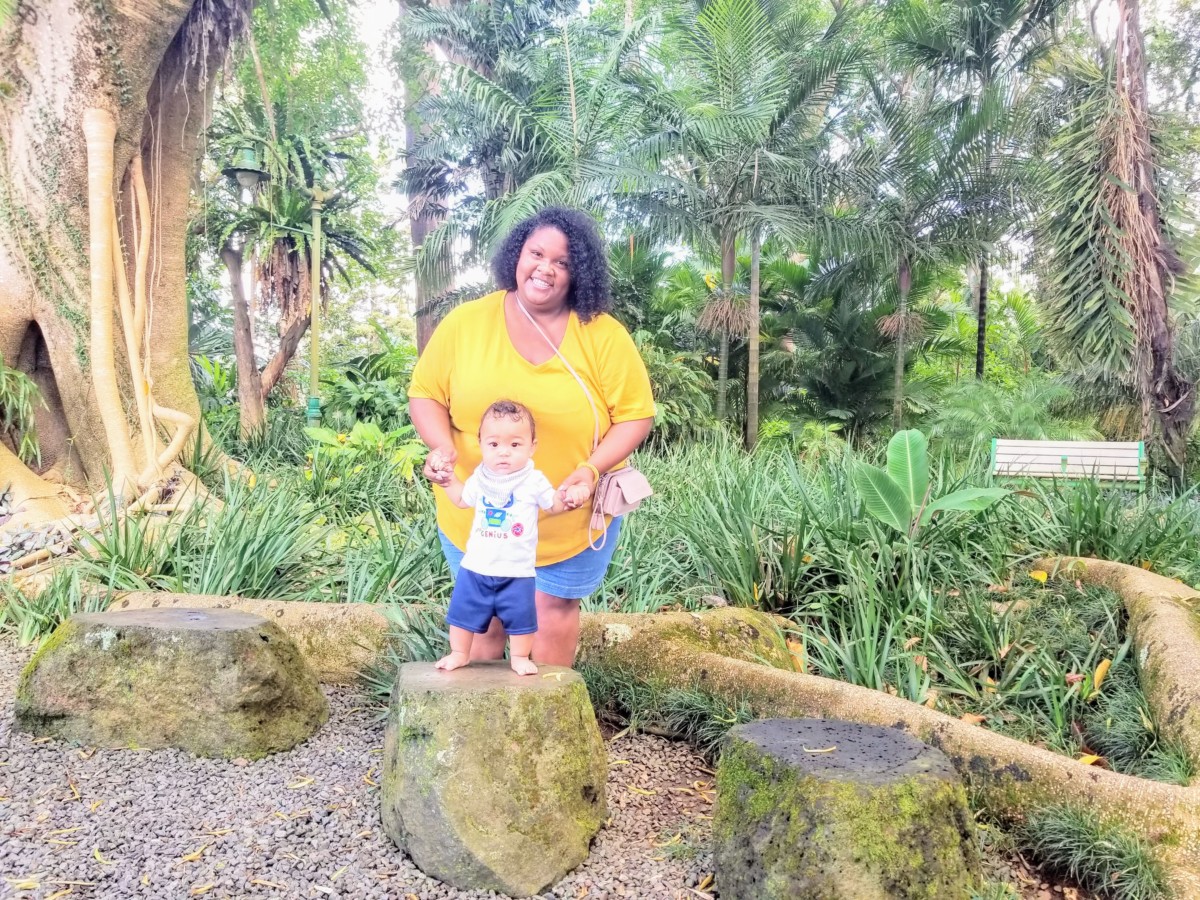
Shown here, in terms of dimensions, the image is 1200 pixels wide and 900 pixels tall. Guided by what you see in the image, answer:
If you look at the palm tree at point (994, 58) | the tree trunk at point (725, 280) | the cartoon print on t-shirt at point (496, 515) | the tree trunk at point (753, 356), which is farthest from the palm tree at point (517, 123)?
the cartoon print on t-shirt at point (496, 515)

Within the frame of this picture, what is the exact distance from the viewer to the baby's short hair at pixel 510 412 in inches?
89.5

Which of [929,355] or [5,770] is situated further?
[929,355]

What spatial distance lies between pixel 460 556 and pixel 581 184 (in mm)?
8302

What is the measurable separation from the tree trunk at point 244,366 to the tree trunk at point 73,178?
2725mm

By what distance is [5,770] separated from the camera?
2.62 meters

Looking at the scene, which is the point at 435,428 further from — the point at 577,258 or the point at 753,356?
the point at 753,356

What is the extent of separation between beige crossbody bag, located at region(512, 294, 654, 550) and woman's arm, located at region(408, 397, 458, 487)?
42 centimetres

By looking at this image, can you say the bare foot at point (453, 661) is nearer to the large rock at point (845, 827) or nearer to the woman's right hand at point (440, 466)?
the woman's right hand at point (440, 466)

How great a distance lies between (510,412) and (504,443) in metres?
0.09

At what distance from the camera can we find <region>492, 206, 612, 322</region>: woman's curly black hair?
2.51 metres

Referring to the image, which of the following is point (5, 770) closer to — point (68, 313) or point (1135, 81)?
point (68, 313)

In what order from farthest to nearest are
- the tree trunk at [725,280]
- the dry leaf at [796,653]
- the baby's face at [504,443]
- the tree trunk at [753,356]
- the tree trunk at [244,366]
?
the tree trunk at [753,356]
the tree trunk at [725,280]
the tree trunk at [244,366]
the dry leaf at [796,653]
the baby's face at [504,443]

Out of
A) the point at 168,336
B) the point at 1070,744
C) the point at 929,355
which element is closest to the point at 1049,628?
the point at 1070,744

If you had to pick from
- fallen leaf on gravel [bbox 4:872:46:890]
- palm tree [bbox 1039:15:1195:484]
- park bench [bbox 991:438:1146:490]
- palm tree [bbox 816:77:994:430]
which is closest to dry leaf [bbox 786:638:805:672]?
fallen leaf on gravel [bbox 4:872:46:890]
